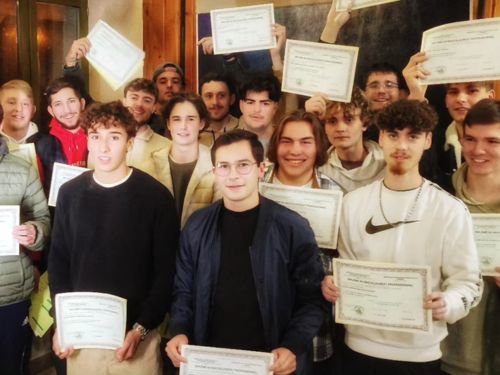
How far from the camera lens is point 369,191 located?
204 cm

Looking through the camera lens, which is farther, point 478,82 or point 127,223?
point 478,82

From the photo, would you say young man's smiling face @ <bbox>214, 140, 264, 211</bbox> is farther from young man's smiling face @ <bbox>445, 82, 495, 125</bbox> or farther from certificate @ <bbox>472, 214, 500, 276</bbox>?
young man's smiling face @ <bbox>445, 82, 495, 125</bbox>

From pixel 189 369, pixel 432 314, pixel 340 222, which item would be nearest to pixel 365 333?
pixel 432 314

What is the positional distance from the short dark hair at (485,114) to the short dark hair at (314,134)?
2.01 ft

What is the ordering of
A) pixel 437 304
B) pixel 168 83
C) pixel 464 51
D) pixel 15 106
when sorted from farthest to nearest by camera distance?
pixel 168 83, pixel 15 106, pixel 464 51, pixel 437 304

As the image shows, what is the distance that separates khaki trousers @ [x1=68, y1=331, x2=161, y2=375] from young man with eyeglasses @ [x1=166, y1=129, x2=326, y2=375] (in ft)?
0.96

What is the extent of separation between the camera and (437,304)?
1.71 metres

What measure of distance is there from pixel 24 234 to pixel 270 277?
1153 mm

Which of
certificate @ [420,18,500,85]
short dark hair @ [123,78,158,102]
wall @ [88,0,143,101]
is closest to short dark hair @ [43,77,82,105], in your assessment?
short dark hair @ [123,78,158,102]

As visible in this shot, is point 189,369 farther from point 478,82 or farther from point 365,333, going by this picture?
point 478,82

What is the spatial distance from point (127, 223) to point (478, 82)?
1676mm

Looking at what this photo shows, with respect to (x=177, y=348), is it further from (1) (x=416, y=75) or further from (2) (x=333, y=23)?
(2) (x=333, y=23)

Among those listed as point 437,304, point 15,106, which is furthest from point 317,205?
point 15,106

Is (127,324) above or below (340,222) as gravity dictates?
below
